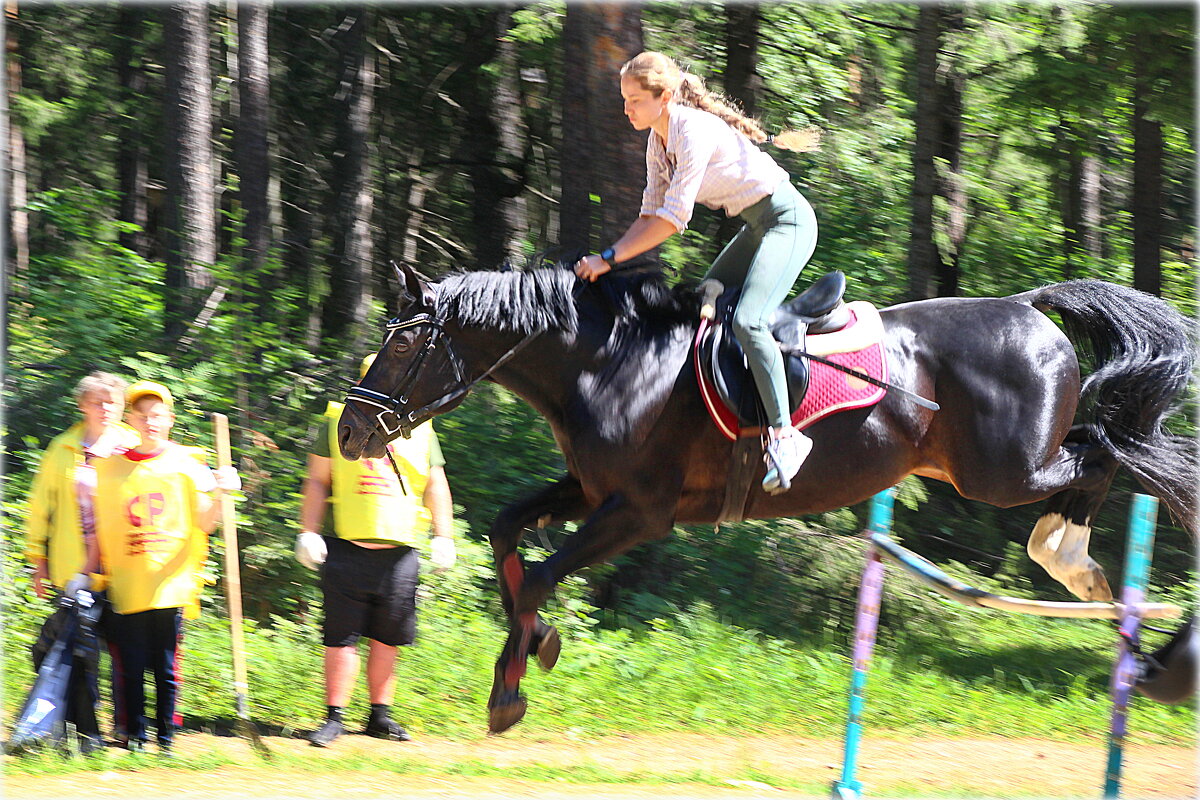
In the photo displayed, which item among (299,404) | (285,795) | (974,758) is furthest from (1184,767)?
(299,404)

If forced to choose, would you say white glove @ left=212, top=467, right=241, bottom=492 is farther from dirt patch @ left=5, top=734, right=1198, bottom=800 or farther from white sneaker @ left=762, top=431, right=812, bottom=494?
white sneaker @ left=762, top=431, right=812, bottom=494

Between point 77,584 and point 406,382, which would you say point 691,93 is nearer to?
point 406,382

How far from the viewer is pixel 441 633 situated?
328 inches

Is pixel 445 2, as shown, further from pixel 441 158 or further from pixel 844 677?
pixel 844 677

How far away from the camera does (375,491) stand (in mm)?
6449

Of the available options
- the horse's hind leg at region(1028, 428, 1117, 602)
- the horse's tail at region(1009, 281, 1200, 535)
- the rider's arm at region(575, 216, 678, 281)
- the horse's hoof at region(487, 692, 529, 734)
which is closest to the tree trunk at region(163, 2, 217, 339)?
the rider's arm at region(575, 216, 678, 281)

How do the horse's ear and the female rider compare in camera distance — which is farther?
the horse's ear

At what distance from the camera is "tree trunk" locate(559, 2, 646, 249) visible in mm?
8555

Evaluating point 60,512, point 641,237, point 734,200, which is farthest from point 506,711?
point 60,512

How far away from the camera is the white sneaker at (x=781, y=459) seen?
16.6 ft

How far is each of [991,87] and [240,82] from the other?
29.7 ft

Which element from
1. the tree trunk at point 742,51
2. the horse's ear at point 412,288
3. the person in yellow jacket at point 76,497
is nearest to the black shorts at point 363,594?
the person in yellow jacket at point 76,497

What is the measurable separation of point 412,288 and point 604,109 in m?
4.07

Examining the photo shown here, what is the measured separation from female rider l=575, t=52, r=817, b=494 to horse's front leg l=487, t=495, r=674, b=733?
2.00ft
